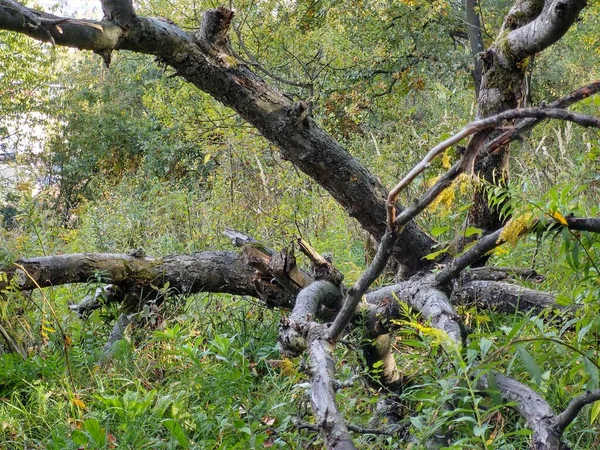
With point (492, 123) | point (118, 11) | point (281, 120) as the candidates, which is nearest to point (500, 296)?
point (281, 120)

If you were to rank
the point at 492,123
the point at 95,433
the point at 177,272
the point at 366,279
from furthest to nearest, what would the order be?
1. the point at 177,272
2. the point at 95,433
3. the point at 366,279
4. the point at 492,123

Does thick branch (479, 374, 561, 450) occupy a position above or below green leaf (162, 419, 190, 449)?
above

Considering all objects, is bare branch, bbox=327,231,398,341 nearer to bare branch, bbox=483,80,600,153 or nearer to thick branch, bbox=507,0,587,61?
bare branch, bbox=483,80,600,153

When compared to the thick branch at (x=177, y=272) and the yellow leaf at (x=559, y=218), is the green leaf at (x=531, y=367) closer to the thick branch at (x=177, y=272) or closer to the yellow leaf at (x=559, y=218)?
the yellow leaf at (x=559, y=218)

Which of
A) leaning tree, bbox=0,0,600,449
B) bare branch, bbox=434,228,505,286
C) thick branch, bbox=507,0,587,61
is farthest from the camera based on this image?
leaning tree, bbox=0,0,600,449

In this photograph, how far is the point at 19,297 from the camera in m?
3.86

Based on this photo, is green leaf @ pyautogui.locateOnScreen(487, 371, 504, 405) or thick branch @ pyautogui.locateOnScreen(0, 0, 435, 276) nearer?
green leaf @ pyautogui.locateOnScreen(487, 371, 504, 405)

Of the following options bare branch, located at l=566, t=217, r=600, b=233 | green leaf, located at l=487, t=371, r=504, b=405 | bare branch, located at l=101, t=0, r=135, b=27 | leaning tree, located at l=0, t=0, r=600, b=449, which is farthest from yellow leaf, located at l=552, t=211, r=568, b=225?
bare branch, located at l=101, t=0, r=135, b=27

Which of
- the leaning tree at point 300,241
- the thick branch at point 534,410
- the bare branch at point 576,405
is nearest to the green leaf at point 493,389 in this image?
the thick branch at point 534,410

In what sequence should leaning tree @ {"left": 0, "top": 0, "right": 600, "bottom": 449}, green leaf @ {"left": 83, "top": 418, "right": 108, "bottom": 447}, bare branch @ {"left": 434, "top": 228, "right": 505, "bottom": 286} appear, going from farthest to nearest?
1. leaning tree @ {"left": 0, "top": 0, "right": 600, "bottom": 449}
2. green leaf @ {"left": 83, "top": 418, "right": 108, "bottom": 447}
3. bare branch @ {"left": 434, "top": 228, "right": 505, "bottom": 286}

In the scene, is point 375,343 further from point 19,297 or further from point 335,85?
point 335,85

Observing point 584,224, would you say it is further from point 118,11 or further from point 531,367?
point 118,11

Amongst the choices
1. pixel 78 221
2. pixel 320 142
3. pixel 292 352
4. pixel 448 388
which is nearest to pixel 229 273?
pixel 320 142

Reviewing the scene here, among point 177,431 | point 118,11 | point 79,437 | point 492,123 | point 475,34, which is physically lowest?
point 79,437
